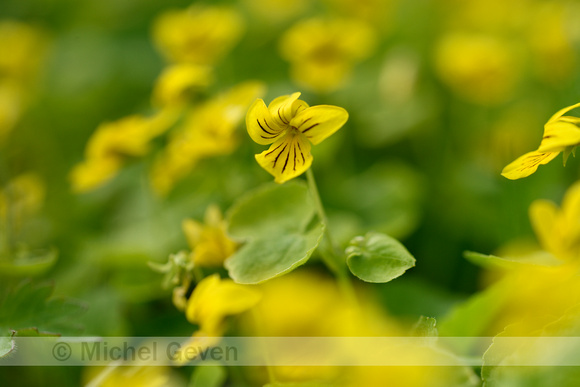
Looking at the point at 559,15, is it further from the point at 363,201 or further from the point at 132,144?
the point at 132,144

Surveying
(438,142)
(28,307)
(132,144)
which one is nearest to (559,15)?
(438,142)

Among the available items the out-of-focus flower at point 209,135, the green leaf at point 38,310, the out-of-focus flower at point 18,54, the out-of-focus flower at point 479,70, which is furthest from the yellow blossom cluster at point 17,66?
the out-of-focus flower at point 479,70

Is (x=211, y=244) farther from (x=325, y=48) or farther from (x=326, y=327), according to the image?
(x=325, y=48)

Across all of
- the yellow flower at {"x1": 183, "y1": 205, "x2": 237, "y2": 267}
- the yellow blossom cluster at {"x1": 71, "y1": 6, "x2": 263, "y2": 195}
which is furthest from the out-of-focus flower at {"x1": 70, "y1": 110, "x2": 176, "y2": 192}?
the yellow flower at {"x1": 183, "y1": 205, "x2": 237, "y2": 267}

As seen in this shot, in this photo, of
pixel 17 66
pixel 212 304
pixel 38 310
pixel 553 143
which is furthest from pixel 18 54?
pixel 553 143

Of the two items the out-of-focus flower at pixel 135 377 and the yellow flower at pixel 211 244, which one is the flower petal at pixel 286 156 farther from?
the out-of-focus flower at pixel 135 377

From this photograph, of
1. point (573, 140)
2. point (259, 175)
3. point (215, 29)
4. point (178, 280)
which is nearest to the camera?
point (573, 140)
